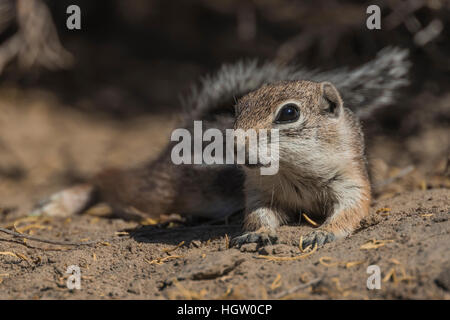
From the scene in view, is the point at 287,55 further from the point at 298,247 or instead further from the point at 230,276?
the point at 230,276

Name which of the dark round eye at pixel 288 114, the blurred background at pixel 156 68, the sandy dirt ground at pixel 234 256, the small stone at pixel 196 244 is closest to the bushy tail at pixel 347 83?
the blurred background at pixel 156 68

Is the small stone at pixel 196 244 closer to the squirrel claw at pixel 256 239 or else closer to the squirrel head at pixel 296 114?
the squirrel claw at pixel 256 239

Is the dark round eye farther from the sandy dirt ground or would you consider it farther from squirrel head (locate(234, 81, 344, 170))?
the sandy dirt ground

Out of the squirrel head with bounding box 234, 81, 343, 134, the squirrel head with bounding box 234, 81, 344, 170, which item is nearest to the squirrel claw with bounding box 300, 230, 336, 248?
the squirrel head with bounding box 234, 81, 344, 170

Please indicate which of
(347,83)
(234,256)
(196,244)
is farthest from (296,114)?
(347,83)

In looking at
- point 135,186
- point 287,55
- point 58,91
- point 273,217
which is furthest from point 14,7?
point 273,217

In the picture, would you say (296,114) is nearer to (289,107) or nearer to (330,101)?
(289,107)
